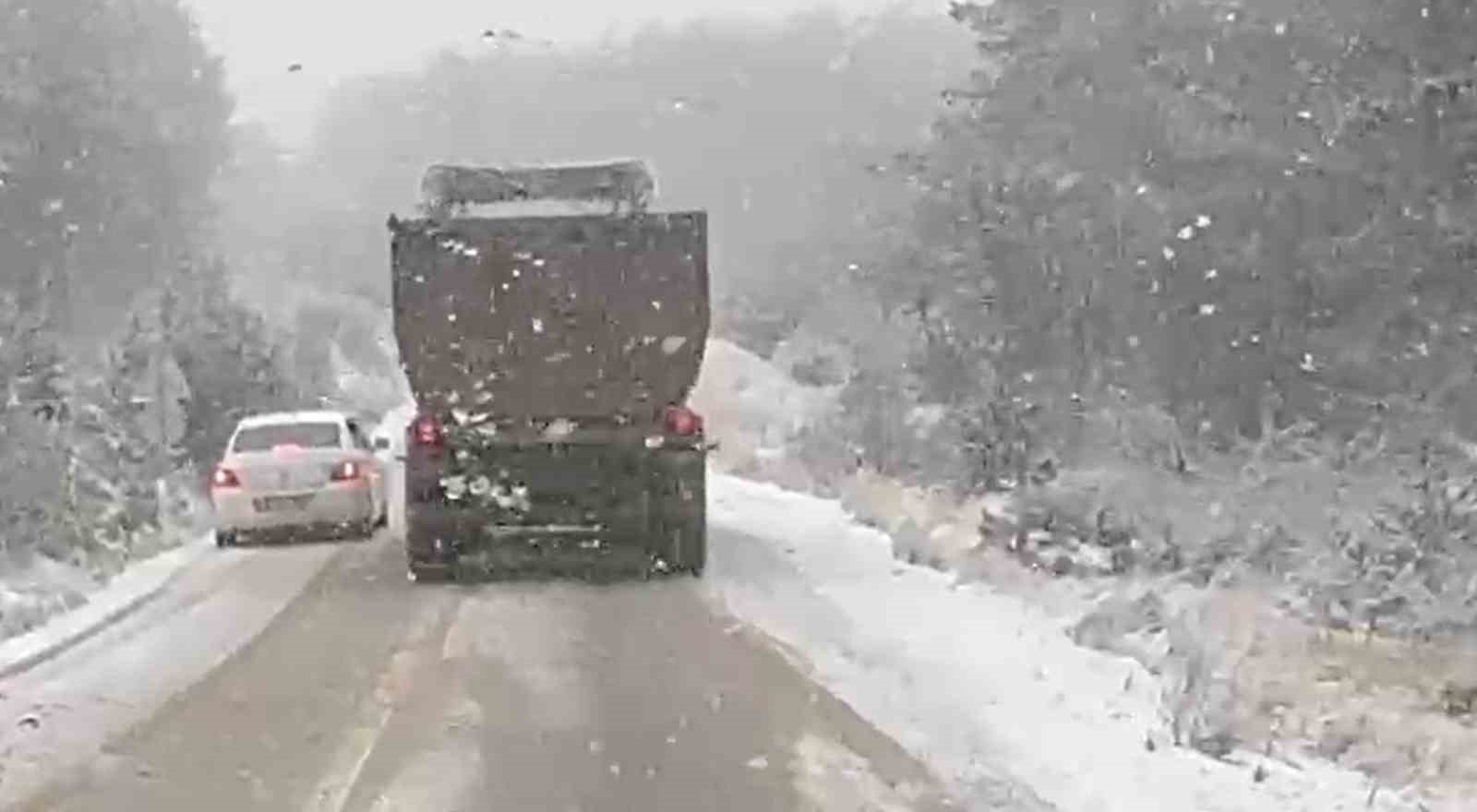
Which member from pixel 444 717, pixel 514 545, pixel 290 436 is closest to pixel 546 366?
pixel 514 545

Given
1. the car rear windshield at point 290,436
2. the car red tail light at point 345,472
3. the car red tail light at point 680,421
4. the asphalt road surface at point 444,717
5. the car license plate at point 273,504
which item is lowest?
the car license plate at point 273,504

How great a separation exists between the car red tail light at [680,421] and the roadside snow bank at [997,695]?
1259 mm

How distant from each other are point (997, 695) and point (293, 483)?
12.7m

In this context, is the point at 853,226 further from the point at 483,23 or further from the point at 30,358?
the point at 30,358

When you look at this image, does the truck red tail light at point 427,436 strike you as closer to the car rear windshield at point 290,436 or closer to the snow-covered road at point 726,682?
the snow-covered road at point 726,682

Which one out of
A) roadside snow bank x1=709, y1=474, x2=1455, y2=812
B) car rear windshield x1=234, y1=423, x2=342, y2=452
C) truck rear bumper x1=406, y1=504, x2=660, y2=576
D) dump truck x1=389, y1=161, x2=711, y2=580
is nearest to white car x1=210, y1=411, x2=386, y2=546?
car rear windshield x1=234, y1=423, x2=342, y2=452

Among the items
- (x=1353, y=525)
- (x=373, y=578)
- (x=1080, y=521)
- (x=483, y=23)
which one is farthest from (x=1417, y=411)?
(x=483, y=23)

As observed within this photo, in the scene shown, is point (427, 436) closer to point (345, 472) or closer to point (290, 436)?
point (345, 472)

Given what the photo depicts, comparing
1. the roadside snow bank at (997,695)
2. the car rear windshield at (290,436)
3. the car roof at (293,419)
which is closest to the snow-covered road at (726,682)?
the roadside snow bank at (997,695)

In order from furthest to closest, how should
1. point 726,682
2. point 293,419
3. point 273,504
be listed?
point 293,419 → point 273,504 → point 726,682

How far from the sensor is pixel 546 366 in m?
17.2

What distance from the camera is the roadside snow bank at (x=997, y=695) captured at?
859cm

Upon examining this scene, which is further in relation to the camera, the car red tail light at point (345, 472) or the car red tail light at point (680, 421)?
the car red tail light at point (345, 472)

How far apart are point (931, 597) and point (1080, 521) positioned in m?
2.50
